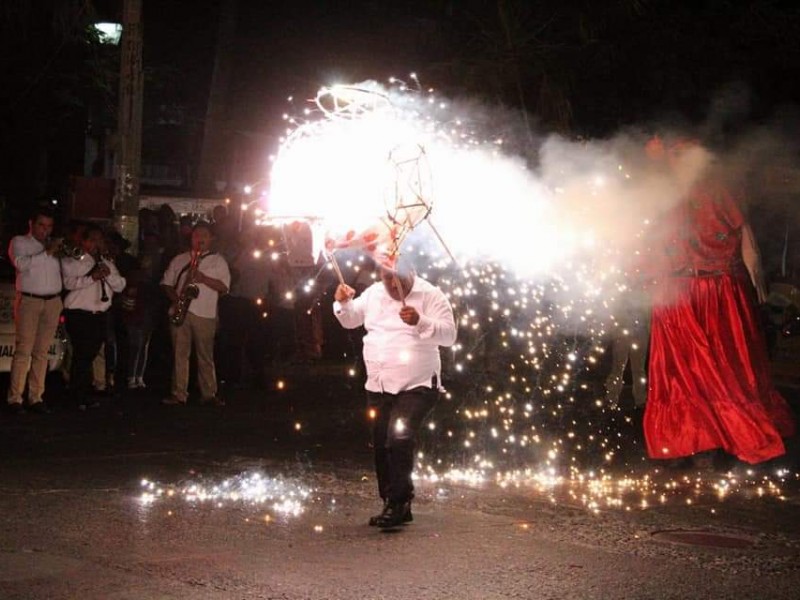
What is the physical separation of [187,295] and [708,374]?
19.9ft

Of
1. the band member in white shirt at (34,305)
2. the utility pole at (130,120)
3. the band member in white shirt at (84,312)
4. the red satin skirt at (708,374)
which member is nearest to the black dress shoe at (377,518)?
the red satin skirt at (708,374)

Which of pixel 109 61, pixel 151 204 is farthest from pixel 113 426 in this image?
pixel 109 61

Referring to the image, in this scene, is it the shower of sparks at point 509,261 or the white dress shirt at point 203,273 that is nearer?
the shower of sparks at point 509,261

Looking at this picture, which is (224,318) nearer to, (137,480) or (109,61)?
(137,480)

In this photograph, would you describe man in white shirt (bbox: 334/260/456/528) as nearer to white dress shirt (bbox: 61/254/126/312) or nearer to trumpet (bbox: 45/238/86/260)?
trumpet (bbox: 45/238/86/260)

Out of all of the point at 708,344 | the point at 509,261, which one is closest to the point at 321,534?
the point at 708,344

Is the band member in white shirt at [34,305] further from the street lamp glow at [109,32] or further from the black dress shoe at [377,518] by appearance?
the street lamp glow at [109,32]

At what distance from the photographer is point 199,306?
13953mm

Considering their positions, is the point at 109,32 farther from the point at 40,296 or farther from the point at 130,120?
the point at 40,296

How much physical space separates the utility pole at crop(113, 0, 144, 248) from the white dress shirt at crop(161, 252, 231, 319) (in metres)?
2.88

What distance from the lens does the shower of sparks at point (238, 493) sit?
8270 mm

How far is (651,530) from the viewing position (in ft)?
25.1

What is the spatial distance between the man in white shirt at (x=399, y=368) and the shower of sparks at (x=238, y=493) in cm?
72

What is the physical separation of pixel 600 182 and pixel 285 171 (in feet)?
12.9
